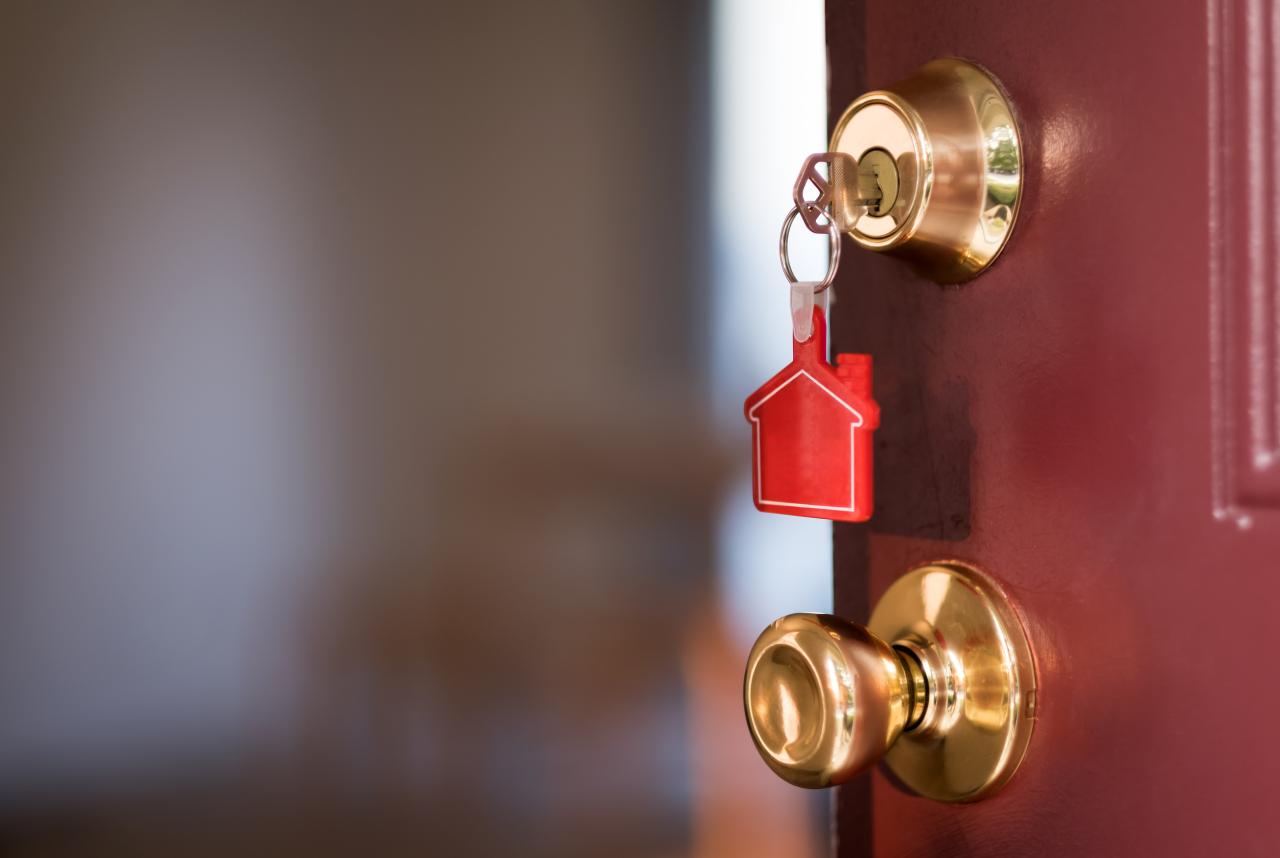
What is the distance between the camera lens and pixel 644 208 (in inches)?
27.2

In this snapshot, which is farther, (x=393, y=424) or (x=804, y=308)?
(x=393, y=424)

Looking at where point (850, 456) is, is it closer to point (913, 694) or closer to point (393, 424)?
point (913, 694)

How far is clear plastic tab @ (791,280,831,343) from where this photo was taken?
1.13 ft

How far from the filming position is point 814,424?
34cm

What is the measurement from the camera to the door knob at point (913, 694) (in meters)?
0.33

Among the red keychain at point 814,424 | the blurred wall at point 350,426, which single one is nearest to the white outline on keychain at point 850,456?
the red keychain at point 814,424

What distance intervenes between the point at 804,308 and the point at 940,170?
0.20 feet

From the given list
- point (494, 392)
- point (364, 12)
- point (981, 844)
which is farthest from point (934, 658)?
point (364, 12)

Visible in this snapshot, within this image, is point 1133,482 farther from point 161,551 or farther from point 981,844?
point 161,551

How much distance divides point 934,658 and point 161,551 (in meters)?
0.45

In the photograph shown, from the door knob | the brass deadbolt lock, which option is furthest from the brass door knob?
the brass deadbolt lock

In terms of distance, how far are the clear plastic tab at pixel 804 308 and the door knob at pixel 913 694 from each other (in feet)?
0.31

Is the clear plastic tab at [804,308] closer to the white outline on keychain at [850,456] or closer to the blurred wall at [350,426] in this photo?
the white outline on keychain at [850,456]

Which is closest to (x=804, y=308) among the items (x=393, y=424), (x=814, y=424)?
(x=814, y=424)
